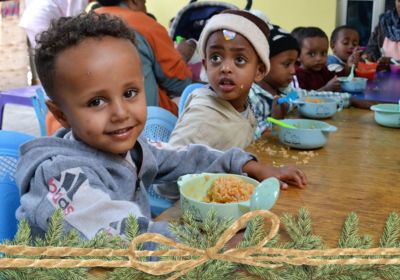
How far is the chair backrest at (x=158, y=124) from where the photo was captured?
1767mm

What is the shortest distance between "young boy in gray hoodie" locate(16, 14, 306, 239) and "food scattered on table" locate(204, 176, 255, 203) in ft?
0.52

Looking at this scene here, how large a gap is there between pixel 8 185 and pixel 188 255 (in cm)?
69

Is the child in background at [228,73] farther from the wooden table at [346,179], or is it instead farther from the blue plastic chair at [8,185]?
the blue plastic chair at [8,185]

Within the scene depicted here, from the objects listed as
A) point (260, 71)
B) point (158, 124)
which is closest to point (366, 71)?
point (260, 71)

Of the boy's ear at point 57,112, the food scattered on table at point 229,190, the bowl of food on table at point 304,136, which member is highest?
the boy's ear at point 57,112

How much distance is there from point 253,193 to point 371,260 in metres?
0.36

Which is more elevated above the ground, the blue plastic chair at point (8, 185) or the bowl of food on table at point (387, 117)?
the blue plastic chair at point (8, 185)

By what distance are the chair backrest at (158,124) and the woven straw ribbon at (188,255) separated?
125cm

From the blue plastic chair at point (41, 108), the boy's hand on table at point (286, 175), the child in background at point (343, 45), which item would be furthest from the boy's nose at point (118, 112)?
the child in background at point (343, 45)

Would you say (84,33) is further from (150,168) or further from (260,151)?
(260,151)

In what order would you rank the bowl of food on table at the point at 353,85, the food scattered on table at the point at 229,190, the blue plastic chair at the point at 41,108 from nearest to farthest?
the food scattered on table at the point at 229,190
the bowl of food on table at the point at 353,85
the blue plastic chair at the point at 41,108

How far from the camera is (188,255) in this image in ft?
1.69

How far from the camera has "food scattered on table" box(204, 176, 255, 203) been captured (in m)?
0.92

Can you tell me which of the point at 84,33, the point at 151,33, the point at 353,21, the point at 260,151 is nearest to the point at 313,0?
the point at 353,21
